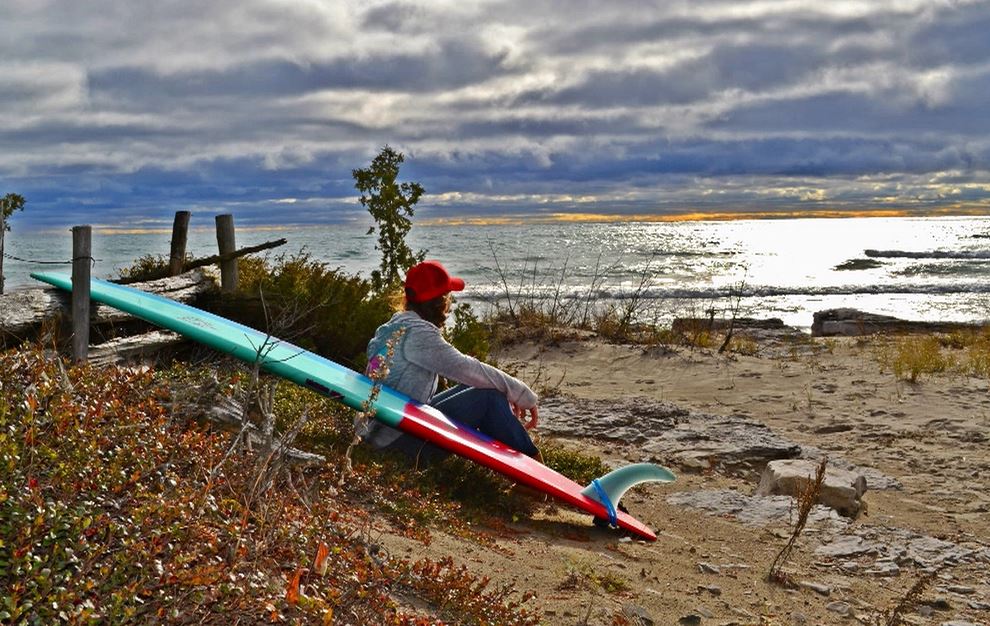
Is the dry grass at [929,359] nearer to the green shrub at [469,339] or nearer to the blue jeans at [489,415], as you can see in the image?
the green shrub at [469,339]

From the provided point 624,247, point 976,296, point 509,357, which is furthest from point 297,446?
point 624,247

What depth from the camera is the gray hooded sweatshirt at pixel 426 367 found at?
6.64 meters

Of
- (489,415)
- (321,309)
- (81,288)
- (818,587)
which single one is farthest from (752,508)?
(81,288)

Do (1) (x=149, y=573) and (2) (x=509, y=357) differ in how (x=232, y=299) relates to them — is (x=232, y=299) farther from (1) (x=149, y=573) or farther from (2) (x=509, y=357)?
(1) (x=149, y=573)

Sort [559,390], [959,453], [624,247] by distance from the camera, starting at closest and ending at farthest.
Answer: [959,453]
[559,390]
[624,247]

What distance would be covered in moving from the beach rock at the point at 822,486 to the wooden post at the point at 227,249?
19.4ft

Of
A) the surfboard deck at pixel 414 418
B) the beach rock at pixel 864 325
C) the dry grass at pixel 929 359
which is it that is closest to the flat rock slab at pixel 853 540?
the surfboard deck at pixel 414 418

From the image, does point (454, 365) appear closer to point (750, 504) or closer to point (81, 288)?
point (750, 504)

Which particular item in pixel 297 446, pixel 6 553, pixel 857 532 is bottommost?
pixel 857 532

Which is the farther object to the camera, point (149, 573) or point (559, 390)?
point (559, 390)

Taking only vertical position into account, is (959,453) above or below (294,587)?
below

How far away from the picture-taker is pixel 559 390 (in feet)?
36.1

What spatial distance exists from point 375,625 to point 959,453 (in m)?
6.74

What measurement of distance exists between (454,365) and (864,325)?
1595cm
